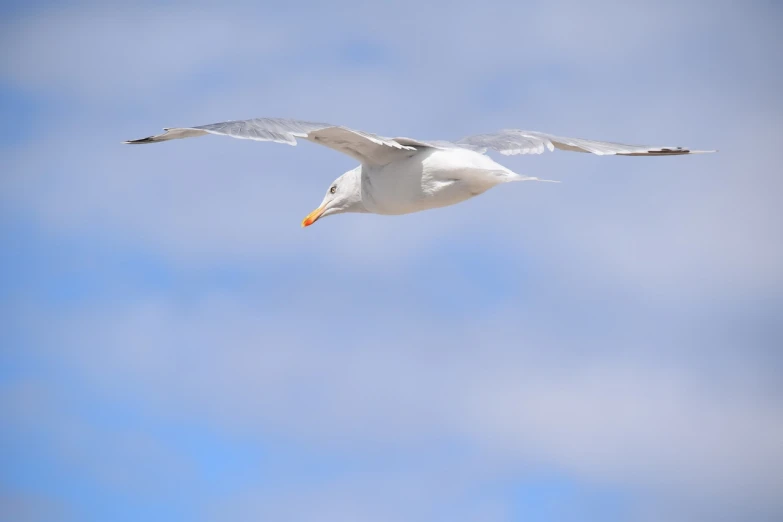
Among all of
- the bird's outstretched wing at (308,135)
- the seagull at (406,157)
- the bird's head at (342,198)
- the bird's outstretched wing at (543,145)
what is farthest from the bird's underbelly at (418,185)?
the bird's outstretched wing at (543,145)

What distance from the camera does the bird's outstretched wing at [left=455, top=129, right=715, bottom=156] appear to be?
14117 millimetres

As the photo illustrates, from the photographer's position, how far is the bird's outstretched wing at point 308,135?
1168 centimetres

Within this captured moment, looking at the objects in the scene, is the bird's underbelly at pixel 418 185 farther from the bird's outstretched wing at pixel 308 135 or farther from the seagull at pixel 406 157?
the bird's outstretched wing at pixel 308 135

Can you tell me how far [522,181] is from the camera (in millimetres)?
12219

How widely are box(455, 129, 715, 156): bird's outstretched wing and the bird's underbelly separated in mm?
698

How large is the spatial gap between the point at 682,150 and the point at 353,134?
413 centimetres

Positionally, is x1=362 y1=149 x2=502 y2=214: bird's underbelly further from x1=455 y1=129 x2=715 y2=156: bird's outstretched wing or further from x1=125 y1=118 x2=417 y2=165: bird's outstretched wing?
x1=455 y1=129 x2=715 y2=156: bird's outstretched wing

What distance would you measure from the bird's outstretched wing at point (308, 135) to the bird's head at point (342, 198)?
692 millimetres

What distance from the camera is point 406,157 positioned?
543 inches

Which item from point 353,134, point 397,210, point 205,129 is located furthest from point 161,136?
point 397,210

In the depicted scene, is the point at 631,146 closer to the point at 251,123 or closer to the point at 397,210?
the point at 397,210

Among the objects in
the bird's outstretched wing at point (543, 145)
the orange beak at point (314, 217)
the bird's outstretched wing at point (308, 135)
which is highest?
the bird's outstretched wing at point (543, 145)

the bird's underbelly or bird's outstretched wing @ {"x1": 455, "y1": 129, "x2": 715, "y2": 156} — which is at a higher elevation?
bird's outstretched wing @ {"x1": 455, "y1": 129, "x2": 715, "y2": 156}

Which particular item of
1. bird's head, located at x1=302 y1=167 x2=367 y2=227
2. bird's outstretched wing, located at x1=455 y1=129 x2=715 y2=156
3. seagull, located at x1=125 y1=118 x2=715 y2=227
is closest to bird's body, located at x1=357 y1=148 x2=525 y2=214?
seagull, located at x1=125 y1=118 x2=715 y2=227
